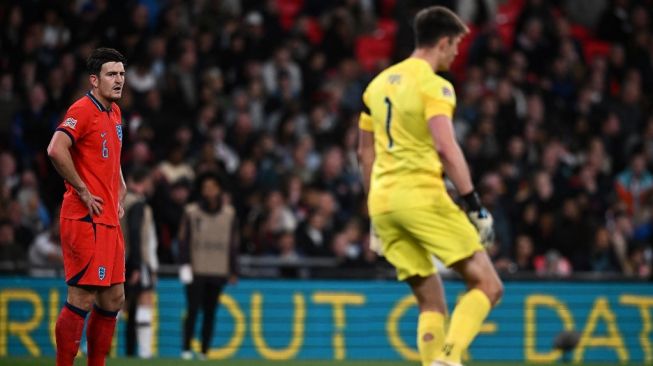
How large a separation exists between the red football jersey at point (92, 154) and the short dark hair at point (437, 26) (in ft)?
6.89

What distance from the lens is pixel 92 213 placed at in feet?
27.7

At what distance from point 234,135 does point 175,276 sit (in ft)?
9.84

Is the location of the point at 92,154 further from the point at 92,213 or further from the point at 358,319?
the point at 358,319

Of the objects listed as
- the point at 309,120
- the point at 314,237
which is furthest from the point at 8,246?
the point at 309,120

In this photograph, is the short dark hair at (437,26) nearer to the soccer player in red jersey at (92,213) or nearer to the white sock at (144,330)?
the soccer player in red jersey at (92,213)

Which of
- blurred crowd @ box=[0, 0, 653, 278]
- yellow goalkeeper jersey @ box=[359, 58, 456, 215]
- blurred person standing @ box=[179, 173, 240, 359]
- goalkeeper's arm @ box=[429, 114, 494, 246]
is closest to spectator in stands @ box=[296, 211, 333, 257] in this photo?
blurred crowd @ box=[0, 0, 653, 278]

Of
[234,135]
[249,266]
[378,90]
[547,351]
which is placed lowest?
[547,351]

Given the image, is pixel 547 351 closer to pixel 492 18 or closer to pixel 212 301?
pixel 212 301

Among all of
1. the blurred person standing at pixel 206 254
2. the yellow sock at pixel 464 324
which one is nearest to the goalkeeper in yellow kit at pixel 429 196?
the yellow sock at pixel 464 324

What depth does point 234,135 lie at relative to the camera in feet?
60.2

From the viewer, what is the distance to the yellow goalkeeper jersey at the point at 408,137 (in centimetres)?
834

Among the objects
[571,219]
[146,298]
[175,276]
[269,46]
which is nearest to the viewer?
[146,298]

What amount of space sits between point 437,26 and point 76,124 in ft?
7.76

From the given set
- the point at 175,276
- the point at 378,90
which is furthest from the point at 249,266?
the point at 378,90
